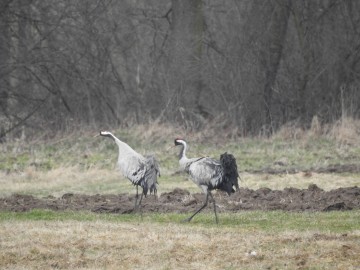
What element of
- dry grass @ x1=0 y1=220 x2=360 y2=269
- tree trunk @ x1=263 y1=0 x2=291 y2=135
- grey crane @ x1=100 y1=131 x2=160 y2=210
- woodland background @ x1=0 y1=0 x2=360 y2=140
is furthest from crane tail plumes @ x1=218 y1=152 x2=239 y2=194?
tree trunk @ x1=263 y1=0 x2=291 y2=135

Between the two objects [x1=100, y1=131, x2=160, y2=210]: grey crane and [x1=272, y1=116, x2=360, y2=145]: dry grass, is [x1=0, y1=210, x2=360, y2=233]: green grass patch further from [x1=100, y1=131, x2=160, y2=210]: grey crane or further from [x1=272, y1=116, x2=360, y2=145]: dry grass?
[x1=272, y1=116, x2=360, y2=145]: dry grass

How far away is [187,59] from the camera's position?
2964 centimetres

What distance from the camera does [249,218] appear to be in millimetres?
13688

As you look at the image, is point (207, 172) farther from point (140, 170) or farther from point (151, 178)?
point (140, 170)

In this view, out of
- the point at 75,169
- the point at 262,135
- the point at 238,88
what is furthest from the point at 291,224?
the point at 238,88

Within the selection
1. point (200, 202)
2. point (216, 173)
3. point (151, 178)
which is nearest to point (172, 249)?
point (216, 173)

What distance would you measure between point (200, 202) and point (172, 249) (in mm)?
4469

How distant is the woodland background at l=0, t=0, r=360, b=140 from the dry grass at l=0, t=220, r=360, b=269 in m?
15.1

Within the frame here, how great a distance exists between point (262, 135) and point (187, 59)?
457 cm

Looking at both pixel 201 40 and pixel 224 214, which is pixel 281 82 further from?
pixel 224 214

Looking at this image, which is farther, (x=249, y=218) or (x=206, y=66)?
(x=206, y=66)

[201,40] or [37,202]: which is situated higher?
[201,40]

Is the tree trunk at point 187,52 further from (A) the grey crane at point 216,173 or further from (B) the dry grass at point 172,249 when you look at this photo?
(B) the dry grass at point 172,249

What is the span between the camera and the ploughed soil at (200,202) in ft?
48.5
